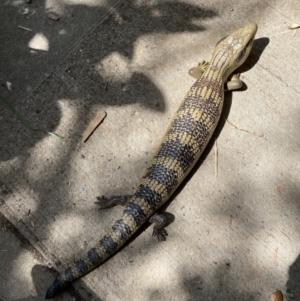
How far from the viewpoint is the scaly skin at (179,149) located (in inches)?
145

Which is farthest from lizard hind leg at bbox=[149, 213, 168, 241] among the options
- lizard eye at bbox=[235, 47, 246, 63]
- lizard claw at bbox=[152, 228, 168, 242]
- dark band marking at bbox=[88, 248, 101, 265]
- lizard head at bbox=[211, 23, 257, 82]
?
lizard eye at bbox=[235, 47, 246, 63]

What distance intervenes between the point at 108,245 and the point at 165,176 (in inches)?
32.3

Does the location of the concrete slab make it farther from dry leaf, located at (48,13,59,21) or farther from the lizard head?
the lizard head

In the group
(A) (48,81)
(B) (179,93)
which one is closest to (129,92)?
(B) (179,93)

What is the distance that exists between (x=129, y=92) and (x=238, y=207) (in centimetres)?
170

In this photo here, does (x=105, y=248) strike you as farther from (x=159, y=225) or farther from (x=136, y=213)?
(x=159, y=225)

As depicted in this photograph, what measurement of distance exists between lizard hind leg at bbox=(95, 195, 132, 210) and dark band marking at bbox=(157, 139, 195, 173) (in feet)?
1.75

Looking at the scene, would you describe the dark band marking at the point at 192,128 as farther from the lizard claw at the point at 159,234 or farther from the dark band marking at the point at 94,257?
the dark band marking at the point at 94,257

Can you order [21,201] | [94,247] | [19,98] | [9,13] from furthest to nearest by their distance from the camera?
[9,13] → [19,98] → [21,201] → [94,247]

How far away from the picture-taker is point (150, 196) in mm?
3799

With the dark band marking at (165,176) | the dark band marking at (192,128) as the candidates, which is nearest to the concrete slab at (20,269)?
the dark band marking at (165,176)

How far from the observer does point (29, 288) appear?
3781mm

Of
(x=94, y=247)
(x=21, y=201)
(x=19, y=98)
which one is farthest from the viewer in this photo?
(x=19, y=98)

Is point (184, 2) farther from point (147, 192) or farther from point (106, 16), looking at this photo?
point (147, 192)
